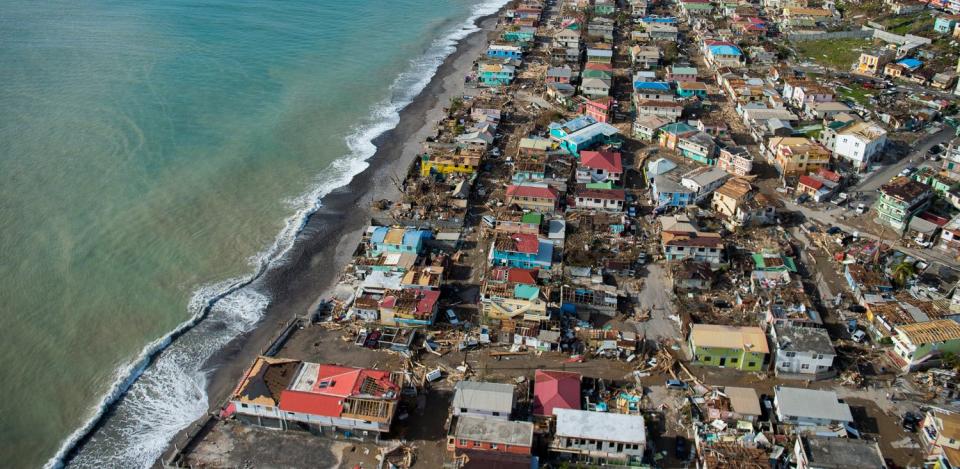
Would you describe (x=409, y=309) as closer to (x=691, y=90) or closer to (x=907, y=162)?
(x=907, y=162)

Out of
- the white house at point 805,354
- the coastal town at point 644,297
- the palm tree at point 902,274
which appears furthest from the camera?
the palm tree at point 902,274

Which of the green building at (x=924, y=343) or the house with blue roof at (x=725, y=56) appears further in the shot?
the house with blue roof at (x=725, y=56)

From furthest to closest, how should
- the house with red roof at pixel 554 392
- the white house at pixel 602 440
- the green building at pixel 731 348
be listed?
the green building at pixel 731 348
the house with red roof at pixel 554 392
the white house at pixel 602 440

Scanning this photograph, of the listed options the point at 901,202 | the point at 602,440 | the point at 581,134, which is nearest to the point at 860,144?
the point at 901,202

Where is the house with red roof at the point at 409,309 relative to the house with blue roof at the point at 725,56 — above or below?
below

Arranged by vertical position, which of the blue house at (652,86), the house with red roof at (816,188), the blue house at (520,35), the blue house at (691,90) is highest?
the blue house at (520,35)

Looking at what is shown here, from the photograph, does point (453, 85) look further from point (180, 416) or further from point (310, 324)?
point (180, 416)

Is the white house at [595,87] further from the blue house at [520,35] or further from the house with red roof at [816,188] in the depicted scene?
the house with red roof at [816,188]

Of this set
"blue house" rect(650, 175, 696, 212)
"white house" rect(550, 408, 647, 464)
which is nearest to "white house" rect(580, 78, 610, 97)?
"blue house" rect(650, 175, 696, 212)

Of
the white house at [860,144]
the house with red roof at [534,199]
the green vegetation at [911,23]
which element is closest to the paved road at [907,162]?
the white house at [860,144]
